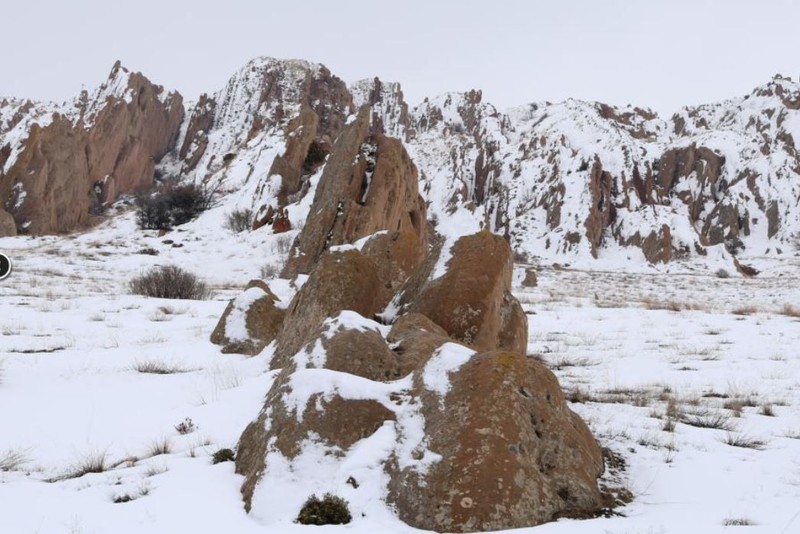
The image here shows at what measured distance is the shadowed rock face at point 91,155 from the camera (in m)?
36.2

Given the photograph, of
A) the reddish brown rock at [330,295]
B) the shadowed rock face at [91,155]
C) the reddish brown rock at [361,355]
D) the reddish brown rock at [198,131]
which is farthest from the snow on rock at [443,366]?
the reddish brown rock at [198,131]

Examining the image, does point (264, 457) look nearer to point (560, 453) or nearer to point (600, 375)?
point (560, 453)

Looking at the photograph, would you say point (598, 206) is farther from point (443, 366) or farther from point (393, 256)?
point (443, 366)

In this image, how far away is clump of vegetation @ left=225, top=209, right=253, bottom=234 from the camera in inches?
1283

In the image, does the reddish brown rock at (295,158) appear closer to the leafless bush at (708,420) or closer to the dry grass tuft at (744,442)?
the leafless bush at (708,420)

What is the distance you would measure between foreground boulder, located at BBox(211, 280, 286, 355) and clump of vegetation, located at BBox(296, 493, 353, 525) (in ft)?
17.7

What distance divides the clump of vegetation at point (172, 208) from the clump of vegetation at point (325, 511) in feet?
125

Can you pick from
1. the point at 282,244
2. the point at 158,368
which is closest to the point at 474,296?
the point at 158,368

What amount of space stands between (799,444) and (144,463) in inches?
222

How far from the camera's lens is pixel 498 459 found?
10.4 ft

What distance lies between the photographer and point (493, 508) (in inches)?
118

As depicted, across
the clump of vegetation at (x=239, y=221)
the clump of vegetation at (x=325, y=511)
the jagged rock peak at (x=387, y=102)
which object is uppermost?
the jagged rock peak at (x=387, y=102)

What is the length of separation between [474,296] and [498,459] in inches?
144

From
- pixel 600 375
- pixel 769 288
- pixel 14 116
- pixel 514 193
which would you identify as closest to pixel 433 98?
pixel 514 193
